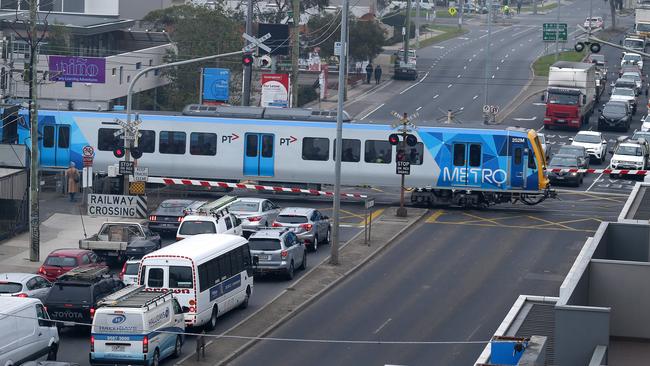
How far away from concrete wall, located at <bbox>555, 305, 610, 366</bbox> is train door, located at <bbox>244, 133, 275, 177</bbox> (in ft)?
121

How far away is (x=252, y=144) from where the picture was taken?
5428 cm

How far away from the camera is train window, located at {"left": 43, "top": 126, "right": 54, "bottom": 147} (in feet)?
181

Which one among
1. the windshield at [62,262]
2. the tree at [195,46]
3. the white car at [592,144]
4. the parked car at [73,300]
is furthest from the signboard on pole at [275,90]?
the parked car at [73,300]

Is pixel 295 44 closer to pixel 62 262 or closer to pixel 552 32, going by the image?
pixel 62 262

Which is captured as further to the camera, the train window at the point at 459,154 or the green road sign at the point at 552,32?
the green road sign at the point at 552,32

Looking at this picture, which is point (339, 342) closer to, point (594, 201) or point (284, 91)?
point (594, 201)

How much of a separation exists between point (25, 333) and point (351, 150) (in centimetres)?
2643

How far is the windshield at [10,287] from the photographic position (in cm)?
3394

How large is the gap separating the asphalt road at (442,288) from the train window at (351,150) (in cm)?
437

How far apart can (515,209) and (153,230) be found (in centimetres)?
1584

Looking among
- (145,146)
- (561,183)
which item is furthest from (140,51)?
(561,183)

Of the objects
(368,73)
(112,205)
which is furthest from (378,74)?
(112,205)

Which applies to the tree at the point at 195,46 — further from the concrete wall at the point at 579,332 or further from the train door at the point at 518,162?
the concrete wall at the point at 579,332

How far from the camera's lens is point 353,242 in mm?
45875
